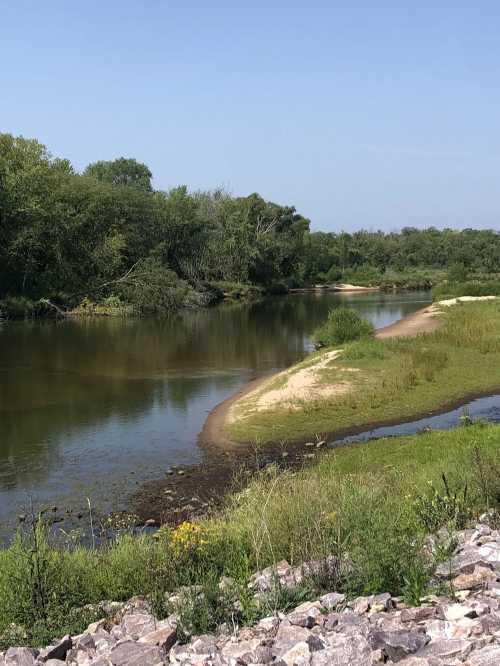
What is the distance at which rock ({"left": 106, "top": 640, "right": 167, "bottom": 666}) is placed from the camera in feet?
19.2

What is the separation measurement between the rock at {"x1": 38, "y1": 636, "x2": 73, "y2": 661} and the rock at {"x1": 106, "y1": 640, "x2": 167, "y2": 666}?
1.83 ft

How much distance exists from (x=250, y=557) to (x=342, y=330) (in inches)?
1072

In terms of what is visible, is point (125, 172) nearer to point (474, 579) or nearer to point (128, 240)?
point (128, 240)

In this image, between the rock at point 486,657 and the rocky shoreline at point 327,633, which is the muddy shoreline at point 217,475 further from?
the rock at point 486,657

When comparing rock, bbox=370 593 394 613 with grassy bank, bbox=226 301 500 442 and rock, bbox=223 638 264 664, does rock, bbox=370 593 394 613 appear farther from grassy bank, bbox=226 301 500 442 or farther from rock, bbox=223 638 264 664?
grassy bank, bbox=226 301 500 442

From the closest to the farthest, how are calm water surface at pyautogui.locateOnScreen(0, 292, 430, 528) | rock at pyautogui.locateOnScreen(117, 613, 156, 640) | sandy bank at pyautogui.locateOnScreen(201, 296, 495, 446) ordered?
rock at pyautogui.locateOnScreen(117, 613, 156, 640) → calm water surface at pyautogui.locateOnScreen(0, 292, 430, 528) → sandy bank at pyautogui.locateOnScreen(201, 296, 495, 446)

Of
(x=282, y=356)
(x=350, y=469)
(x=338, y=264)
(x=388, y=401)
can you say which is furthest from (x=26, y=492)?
(x=338, y=264)

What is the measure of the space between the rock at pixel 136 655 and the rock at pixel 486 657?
2.48 metres

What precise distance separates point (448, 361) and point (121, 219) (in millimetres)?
50944

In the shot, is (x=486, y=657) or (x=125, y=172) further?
(x=125, y=172)

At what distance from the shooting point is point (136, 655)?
595 cm

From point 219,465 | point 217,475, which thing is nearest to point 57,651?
point 217,475

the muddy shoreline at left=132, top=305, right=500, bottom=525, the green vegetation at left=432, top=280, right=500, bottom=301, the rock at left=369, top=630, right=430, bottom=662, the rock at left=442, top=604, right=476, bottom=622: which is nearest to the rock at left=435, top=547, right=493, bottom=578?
the rock at left=442, top=604, right=476, bottom=622

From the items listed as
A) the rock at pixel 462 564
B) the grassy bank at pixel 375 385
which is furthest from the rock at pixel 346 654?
the grassy bank at pixel 375 385
